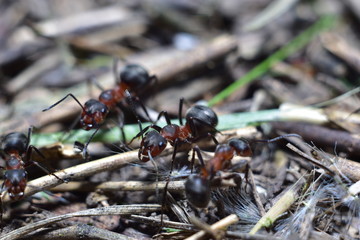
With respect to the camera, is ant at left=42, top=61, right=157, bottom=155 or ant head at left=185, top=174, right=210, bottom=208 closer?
ant head at left=185, top=174, right=210, bottom=208

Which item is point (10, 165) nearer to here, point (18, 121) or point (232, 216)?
point (18, 121)

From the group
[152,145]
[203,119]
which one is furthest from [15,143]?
[203,119]

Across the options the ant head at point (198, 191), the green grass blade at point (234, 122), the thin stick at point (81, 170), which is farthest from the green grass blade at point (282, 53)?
the ant head at point (198, 191)

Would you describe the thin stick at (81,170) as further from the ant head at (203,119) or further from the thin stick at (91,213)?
the ant head at (203,119)

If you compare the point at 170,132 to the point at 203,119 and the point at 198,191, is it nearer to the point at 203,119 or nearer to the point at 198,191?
the point at 203,119

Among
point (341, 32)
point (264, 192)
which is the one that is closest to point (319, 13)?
point (341, 32)

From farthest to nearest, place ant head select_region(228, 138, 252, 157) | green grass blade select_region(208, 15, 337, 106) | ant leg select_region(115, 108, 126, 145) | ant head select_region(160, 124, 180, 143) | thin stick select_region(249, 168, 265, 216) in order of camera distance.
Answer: green grass blade select_region(208, 15, 337, 106) → ant leg select_region(115, 108, 126, 145) → ant head select_region(160, 124, 180, 143) → ant head select_region(228, 138, 252, 157) → thin stick select_region(249, 168, 265, 216)

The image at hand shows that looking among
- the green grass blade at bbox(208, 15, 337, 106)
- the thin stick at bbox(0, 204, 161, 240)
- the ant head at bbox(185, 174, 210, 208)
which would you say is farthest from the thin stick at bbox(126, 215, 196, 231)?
the green grass blade at bbox(208, 15, 337, 106)

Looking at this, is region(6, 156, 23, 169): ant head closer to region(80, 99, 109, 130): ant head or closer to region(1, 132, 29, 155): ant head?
region(1, 132, 29, 155): ant head
